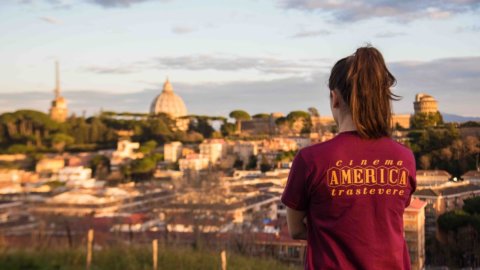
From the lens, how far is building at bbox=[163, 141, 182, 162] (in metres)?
32.4

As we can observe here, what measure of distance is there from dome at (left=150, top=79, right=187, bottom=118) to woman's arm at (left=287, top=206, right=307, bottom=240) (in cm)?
6139

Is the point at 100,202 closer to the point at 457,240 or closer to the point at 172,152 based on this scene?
the point at 457,240

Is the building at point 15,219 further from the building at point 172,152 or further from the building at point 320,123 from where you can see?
the building at point 320,123

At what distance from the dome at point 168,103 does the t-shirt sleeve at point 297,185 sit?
61.4 metres

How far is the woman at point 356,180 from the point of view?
1027 mm

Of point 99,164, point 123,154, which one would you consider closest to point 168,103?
point 123,154

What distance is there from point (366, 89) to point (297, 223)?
0.27 meters

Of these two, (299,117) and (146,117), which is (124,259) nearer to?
(299,117)

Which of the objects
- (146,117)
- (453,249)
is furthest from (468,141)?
(146,117)

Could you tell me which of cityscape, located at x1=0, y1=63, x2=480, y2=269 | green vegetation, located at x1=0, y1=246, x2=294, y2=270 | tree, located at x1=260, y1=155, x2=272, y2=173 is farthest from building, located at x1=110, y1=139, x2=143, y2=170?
Result: green vegetation, located at x1=0, y1=246, x2=294, y2=270

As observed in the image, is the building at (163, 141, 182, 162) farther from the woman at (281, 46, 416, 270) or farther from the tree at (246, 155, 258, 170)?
the woman at (281, 46, 416, 270)

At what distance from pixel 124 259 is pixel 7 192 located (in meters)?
5.13

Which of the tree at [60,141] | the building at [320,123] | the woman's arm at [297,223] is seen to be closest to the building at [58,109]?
the tree at [60,141]

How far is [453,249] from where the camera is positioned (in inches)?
337
